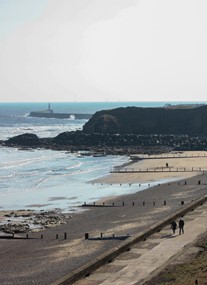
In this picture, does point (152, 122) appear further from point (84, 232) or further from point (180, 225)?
point (180, 225)

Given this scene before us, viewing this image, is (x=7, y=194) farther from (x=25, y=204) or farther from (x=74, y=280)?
(x=74, y=280)

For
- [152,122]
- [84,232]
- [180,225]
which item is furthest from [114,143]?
[180,225]

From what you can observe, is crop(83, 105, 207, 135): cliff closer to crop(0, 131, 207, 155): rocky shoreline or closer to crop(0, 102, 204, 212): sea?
crop(0, 131, 207, 155): rocky shoreline

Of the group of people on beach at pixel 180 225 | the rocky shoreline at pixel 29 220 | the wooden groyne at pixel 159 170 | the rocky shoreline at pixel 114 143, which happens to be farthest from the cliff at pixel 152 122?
the group of people on beach at pixel 180 225

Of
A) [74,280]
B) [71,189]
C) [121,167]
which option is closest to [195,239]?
[74,280]

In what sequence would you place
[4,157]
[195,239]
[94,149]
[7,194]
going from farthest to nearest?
1. [94,149]
2. [4,157]
3. [7,194]
4. [195,239]

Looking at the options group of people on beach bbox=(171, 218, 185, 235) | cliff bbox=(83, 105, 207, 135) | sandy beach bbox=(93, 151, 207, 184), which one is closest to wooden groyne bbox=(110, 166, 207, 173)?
sandy beach bbox=(93, 151, 207, 184)
